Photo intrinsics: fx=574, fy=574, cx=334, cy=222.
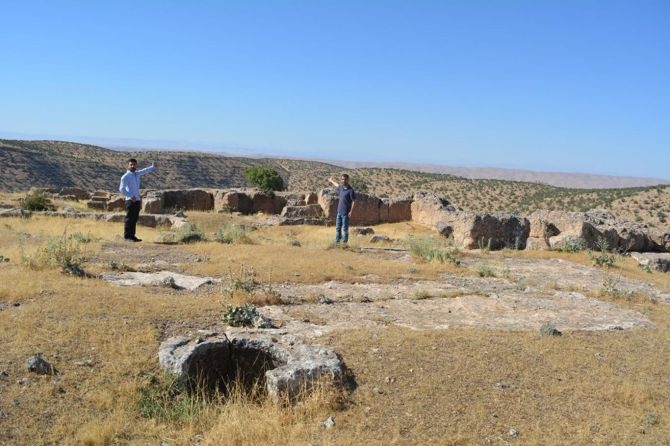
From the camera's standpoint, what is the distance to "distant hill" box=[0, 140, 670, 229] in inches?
1770

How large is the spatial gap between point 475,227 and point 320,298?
948cm

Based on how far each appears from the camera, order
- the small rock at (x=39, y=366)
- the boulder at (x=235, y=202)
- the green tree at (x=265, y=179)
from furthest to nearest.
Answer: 1. the green tree at (x=265, y=179)
2. the boulder at (x=235, y=202)
3. the small rock at (x=39, y=366)

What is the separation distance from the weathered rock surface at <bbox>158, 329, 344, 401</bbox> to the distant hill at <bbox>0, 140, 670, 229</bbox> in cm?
3042

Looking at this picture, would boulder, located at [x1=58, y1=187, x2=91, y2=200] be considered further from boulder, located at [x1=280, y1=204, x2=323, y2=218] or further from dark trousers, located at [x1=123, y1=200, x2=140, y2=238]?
dark trousers, located at [x1=123, y1=200, x2=140, y2=238]

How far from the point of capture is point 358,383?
5.64 meters

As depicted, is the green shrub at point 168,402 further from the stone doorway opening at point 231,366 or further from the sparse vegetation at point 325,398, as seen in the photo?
the stone doorway opening at point 231,366

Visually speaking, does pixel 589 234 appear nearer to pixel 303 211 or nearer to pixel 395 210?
pixel 395 210

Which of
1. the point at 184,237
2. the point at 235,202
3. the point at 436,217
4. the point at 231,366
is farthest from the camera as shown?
the point at 235,202

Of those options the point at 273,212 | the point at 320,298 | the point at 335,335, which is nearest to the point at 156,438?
the point at 335,335

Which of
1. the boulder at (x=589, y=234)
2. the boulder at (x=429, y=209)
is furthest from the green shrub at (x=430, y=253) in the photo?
the boulder at (x=429, y=209)

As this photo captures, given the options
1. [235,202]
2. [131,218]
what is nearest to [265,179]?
[235,202]

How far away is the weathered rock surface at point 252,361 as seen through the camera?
5461mm

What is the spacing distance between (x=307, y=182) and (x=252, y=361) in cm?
6224

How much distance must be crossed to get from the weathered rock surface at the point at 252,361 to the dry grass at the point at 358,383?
0.21 meters
